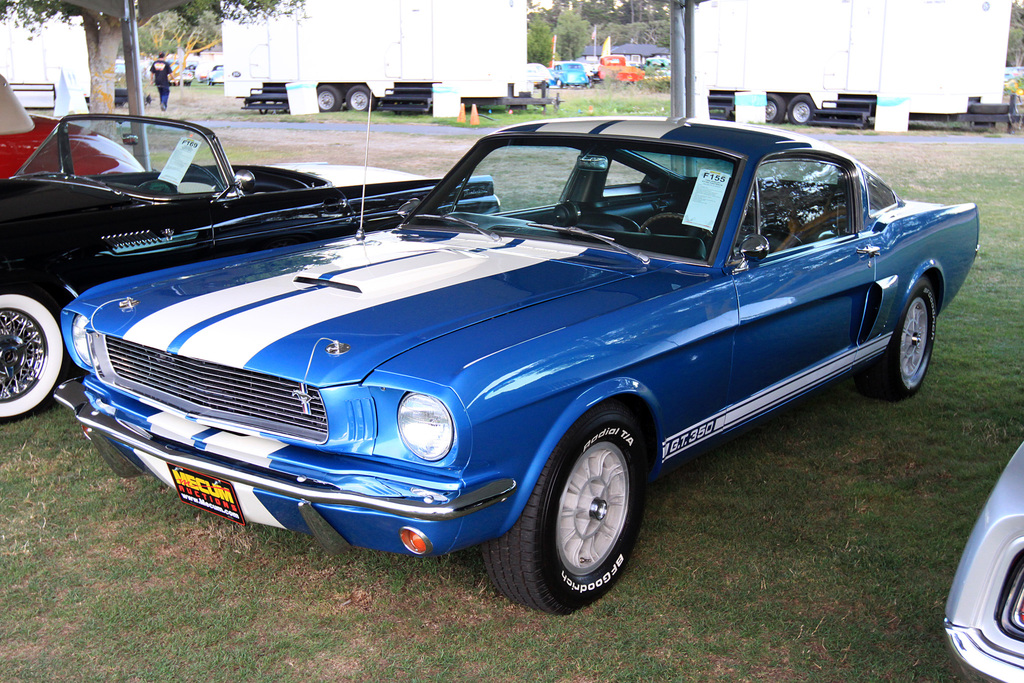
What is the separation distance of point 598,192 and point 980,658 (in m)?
2.61

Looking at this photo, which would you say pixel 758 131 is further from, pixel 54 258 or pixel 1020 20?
pixel 1020 20

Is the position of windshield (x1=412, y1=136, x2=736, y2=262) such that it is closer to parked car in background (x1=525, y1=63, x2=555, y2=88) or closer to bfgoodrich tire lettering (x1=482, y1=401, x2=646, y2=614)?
bfgoodrich tire lettering (x1=482, y1=401, x2=646, y2=614)

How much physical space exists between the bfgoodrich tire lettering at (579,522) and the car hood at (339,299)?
49 cm

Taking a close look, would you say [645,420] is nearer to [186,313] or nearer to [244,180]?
[186,313]

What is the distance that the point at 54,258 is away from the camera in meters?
4.47

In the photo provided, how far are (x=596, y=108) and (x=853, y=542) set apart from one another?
2548 centimetres

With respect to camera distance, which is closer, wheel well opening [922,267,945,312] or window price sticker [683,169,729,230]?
window price sticker [683,169,729,230]

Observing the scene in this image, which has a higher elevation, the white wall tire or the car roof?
the car roof

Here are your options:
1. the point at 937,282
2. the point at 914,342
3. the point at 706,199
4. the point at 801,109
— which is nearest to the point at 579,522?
the point at 706,199

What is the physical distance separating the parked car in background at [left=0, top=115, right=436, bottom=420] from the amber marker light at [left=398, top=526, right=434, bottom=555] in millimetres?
2142

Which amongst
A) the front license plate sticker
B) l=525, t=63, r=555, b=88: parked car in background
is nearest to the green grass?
the front license plate sticker

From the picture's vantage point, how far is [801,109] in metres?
24.6

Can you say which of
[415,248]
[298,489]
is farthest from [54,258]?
[298,489]

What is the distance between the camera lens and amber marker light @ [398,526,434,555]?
8.07ft
